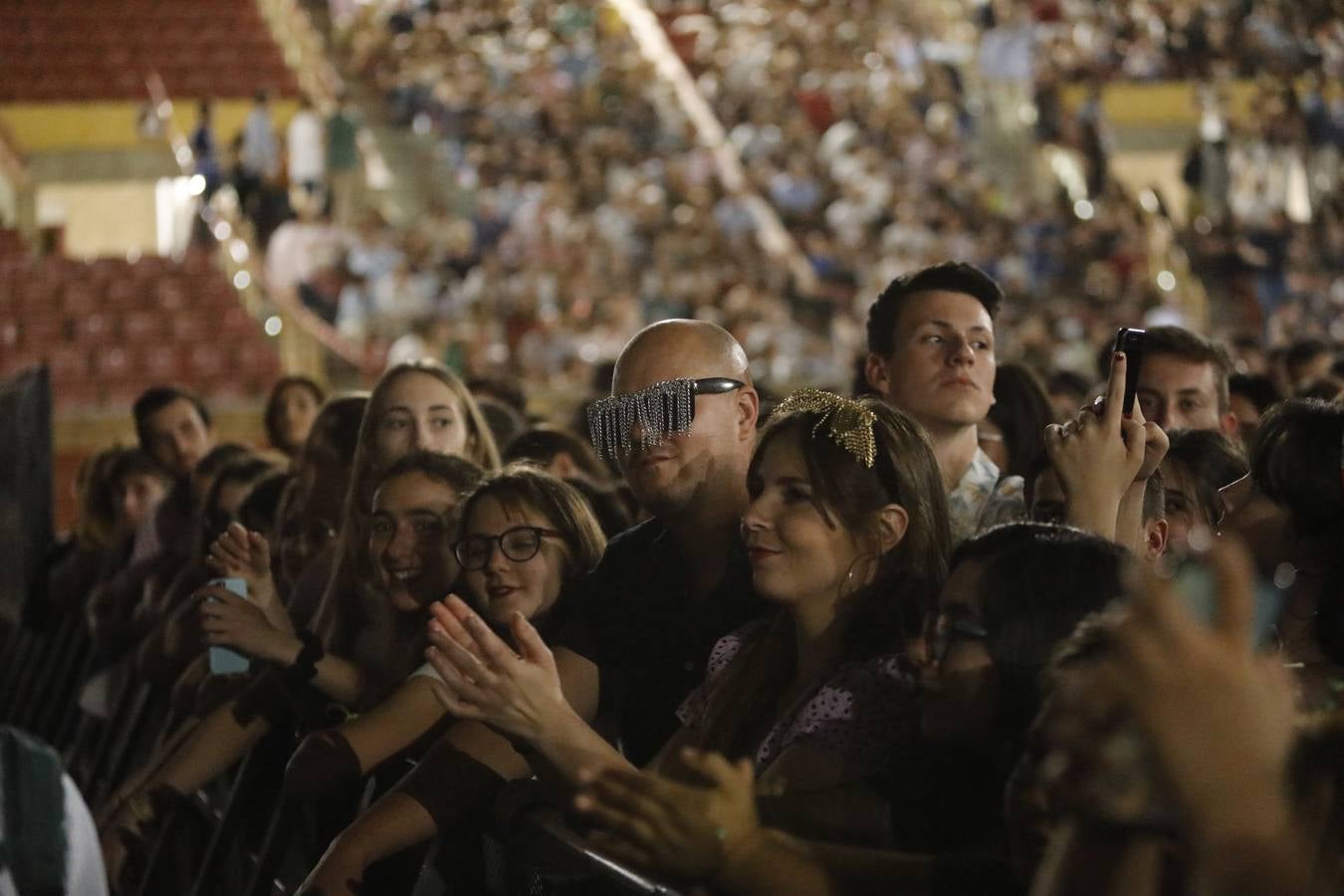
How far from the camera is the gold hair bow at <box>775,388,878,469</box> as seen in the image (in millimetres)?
3090

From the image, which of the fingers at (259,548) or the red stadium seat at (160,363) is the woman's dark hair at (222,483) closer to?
the fingers at (259,548)

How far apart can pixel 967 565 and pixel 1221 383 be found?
285 cm

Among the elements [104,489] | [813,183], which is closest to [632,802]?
[104,489]

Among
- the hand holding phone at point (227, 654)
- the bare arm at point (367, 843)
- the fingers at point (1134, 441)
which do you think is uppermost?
the fingers at point (1134, 441)

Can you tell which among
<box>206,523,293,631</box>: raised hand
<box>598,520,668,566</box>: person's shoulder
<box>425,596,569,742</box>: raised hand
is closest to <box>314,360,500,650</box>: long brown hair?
<box>206,523,293,631</box>: raised hand

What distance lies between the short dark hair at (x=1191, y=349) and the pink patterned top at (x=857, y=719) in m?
2.43

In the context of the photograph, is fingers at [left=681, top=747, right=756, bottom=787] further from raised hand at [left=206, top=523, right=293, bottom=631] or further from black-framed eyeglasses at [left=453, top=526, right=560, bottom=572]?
raised hand at [left=206, top=523, right=293, bottom=631]

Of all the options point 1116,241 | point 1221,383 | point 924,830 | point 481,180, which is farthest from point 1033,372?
point 481,180

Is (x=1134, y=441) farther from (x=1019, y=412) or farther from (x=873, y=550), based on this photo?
(x=1019, y=412)

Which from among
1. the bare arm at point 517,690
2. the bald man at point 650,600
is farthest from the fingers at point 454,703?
the bald man at point 650,600

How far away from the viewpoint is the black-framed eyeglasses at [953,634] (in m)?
2.52

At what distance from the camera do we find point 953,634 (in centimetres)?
254

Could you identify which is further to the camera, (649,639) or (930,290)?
(930,290)

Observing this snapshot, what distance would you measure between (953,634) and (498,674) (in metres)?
0.70
